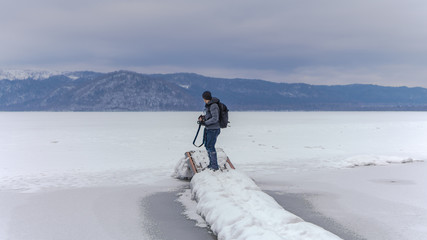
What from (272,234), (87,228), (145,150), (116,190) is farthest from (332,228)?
(145,150)

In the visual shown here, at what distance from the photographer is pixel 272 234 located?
14.4 feet

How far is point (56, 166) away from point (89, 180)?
3.01 m

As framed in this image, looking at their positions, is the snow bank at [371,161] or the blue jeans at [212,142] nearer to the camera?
the blue jeans at [212,142]

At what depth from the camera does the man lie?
811cm

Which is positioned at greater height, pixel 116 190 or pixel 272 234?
pixel 272 234

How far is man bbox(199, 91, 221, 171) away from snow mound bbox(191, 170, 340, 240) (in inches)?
32.9

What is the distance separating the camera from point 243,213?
5258 millimetres

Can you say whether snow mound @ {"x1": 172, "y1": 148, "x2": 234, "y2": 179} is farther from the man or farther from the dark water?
the dark water

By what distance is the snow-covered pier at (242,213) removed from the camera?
449 centimetres

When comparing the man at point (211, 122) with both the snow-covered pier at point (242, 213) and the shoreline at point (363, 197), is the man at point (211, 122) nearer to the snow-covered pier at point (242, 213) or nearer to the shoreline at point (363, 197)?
the snow-covered pier at point (242, 213)

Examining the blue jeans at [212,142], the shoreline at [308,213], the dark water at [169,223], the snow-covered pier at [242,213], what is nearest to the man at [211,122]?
the blue jeans at [212,142]

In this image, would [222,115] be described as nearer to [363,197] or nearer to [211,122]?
[211,122]

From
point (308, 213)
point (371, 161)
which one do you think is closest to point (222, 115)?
point (308, 213)

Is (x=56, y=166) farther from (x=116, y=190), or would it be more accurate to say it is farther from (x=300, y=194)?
(x=300, y=194)
